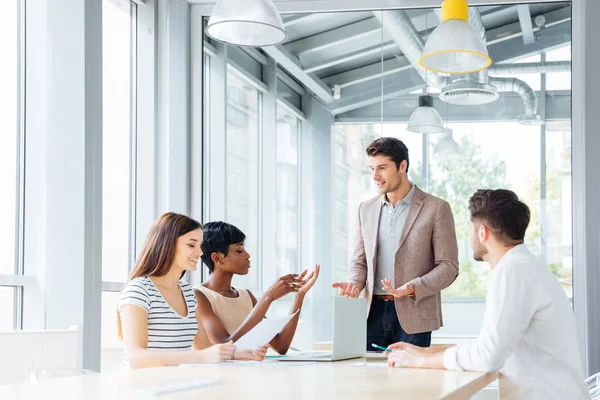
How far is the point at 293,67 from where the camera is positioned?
5512 millimetres

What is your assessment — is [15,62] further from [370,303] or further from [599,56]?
[599,56]

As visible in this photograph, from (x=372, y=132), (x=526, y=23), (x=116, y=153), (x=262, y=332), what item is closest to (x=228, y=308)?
(x=262, y=332)

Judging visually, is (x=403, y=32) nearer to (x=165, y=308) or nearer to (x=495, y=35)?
(x=495, y=35)

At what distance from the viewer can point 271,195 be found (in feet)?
18.3

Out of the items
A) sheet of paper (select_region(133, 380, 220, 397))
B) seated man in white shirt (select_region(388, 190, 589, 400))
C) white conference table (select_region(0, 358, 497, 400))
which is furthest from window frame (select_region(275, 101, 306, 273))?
sheet of paper (select_region(133, 380, 220, 397))

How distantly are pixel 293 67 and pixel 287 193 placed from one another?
849 mm

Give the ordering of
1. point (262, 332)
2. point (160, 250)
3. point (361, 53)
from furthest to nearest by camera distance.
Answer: point (361, 53)
point (160, 250)
point (262, 332)

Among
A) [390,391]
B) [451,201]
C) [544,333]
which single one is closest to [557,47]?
[451,201]

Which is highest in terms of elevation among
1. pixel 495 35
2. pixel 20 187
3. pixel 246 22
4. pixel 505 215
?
pixel 495 35

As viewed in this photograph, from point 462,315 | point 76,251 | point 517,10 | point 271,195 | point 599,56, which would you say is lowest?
point 462,315

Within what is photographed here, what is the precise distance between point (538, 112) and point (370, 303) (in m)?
2.03

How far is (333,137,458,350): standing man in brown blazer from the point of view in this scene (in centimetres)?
368

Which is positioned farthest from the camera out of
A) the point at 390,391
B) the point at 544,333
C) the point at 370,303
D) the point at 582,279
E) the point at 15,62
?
the point at 582,279

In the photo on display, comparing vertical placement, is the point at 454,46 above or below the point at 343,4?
below
